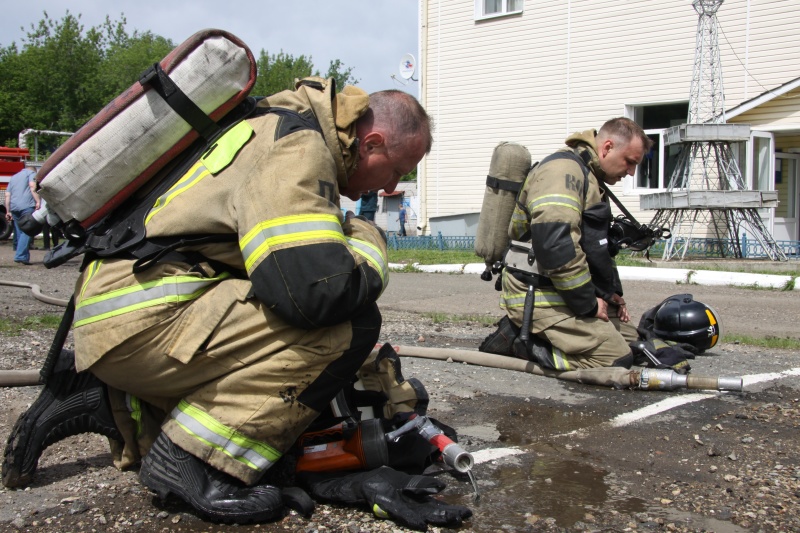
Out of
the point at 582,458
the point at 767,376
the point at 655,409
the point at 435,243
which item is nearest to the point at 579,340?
the point at 655,409

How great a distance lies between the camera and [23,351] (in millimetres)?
5441

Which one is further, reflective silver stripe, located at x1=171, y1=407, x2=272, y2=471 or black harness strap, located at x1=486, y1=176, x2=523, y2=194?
black harness strap, located at x1=486, y1=176, x2=523, y2=194

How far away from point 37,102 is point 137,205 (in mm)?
54345

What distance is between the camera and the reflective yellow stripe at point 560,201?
16.3 feet

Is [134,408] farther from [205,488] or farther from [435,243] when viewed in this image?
[435,243]

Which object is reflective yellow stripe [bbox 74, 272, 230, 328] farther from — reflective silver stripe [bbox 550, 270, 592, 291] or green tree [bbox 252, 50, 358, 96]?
green tree [bbox 252, 50, 358, 96]

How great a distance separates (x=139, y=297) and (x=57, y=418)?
0.71 metres

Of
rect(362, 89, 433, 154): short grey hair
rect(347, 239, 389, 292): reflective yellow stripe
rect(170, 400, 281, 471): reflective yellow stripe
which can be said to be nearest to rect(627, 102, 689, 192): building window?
rect(362, 89, 433, 154): short grey hair

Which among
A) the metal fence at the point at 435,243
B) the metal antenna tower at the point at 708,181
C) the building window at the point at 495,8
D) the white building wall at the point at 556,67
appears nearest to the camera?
the metal antenna tower at the point at 708,181

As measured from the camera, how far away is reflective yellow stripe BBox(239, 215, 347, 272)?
8.43ft

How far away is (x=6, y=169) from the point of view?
25.5 metres

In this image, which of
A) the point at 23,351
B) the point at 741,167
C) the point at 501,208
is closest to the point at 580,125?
the point at 741,167

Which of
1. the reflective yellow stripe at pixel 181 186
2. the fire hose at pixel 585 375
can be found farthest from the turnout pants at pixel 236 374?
the fire hose at pixel 585 375

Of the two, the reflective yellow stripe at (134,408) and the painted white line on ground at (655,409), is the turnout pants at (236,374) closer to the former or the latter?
the reflective yellow stripe at (134,408)
